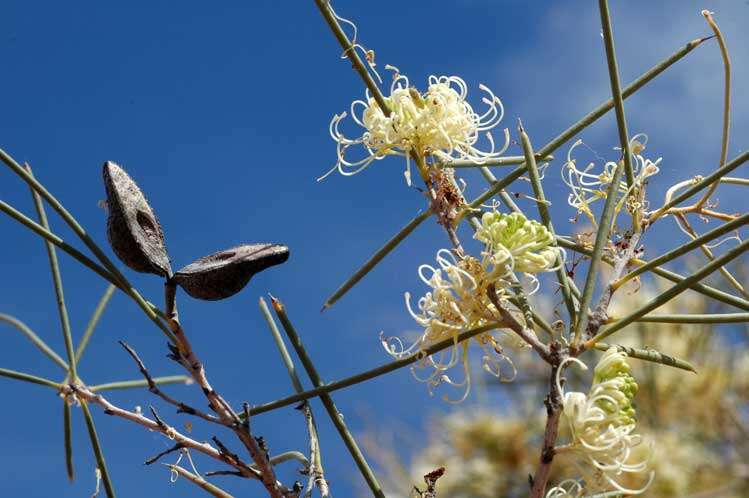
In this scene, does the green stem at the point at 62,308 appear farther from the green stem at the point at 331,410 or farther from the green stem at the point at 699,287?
the green stem at the point at 699,287

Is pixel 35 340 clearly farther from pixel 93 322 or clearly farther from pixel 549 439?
pixel 549 439

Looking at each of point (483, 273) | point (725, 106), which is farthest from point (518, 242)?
point (725, 106)

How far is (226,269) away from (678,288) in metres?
0.27

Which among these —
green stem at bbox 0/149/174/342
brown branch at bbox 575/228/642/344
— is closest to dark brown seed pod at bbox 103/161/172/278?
green stem at bbox 0/149/174/342

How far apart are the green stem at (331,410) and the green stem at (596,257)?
0.15 meters

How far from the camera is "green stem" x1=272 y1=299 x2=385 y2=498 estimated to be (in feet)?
1.84

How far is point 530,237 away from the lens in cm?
56

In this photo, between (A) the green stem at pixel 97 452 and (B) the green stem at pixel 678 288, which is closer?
(B) the green stem at pixel 678 288

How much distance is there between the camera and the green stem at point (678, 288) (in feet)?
1.56

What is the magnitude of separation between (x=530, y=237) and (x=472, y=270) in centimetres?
4

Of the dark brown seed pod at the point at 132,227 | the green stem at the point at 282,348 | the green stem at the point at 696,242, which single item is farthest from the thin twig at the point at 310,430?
the green stem at the point at 696,242

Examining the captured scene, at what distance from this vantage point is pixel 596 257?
550 millimetres

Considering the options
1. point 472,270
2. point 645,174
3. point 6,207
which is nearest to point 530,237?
point 472,270

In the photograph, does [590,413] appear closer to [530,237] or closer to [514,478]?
[530,237]
